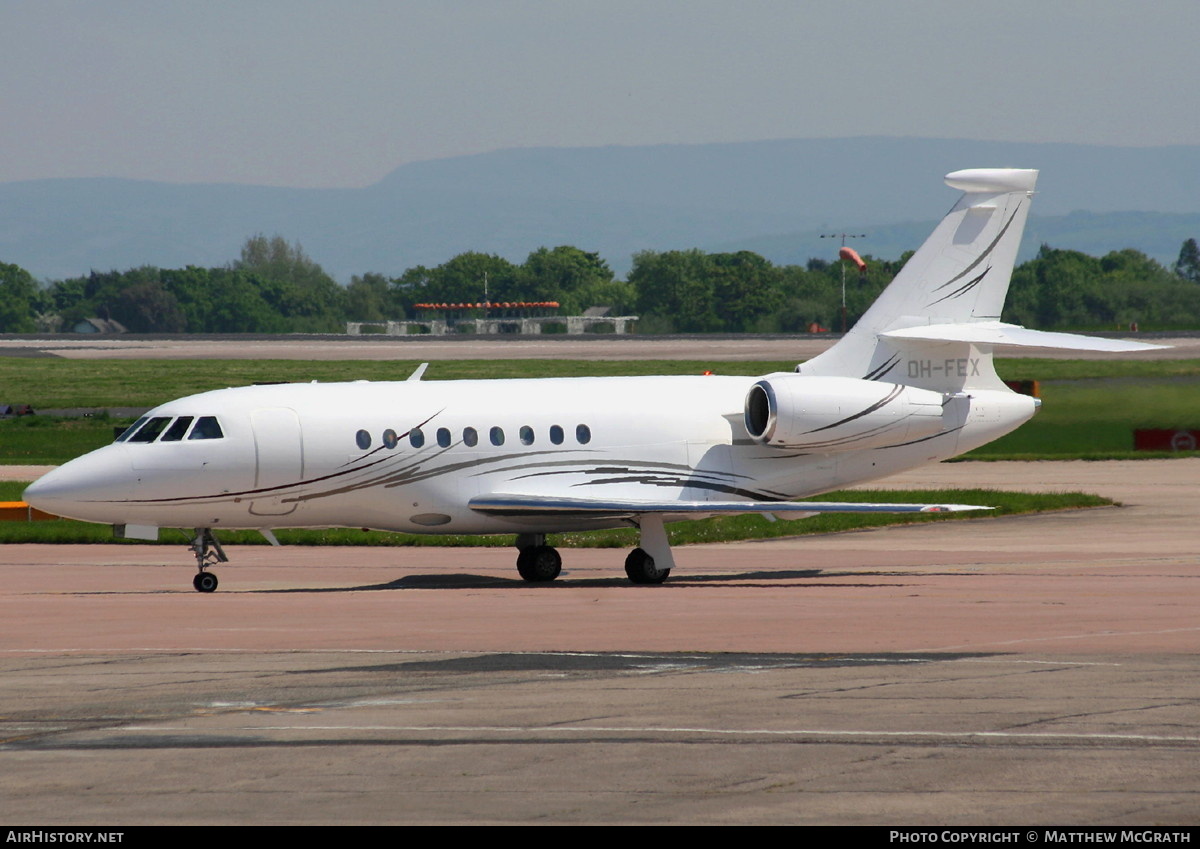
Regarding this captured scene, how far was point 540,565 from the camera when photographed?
1049 inches

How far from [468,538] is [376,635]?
15079mm

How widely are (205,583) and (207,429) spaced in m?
2.32

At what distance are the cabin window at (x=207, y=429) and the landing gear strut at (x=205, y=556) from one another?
1.53 m

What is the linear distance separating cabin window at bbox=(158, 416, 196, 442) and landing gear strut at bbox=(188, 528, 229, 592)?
1.52 m

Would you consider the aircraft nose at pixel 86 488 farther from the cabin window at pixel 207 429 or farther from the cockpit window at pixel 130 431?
the cabin window at pixel 207 429

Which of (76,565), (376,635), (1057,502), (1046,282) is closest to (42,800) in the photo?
(376,635)

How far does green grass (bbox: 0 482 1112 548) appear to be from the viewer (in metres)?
34.0

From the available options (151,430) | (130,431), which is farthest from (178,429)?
(130,431)

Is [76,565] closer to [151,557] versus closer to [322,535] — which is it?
[151,557]

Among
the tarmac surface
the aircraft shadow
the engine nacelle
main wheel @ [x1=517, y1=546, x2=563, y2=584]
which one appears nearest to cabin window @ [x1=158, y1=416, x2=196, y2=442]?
the tarmac surface

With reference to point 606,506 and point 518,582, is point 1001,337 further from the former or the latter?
point 518,582

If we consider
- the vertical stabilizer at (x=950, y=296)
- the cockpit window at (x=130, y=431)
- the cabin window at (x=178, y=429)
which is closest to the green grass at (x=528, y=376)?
the vertical stabilizer at (x=950, y=296)

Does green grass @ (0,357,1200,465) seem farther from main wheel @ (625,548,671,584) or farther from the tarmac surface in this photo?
main wheel @ (625,548,671,584)

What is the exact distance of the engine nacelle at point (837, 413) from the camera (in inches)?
1061
